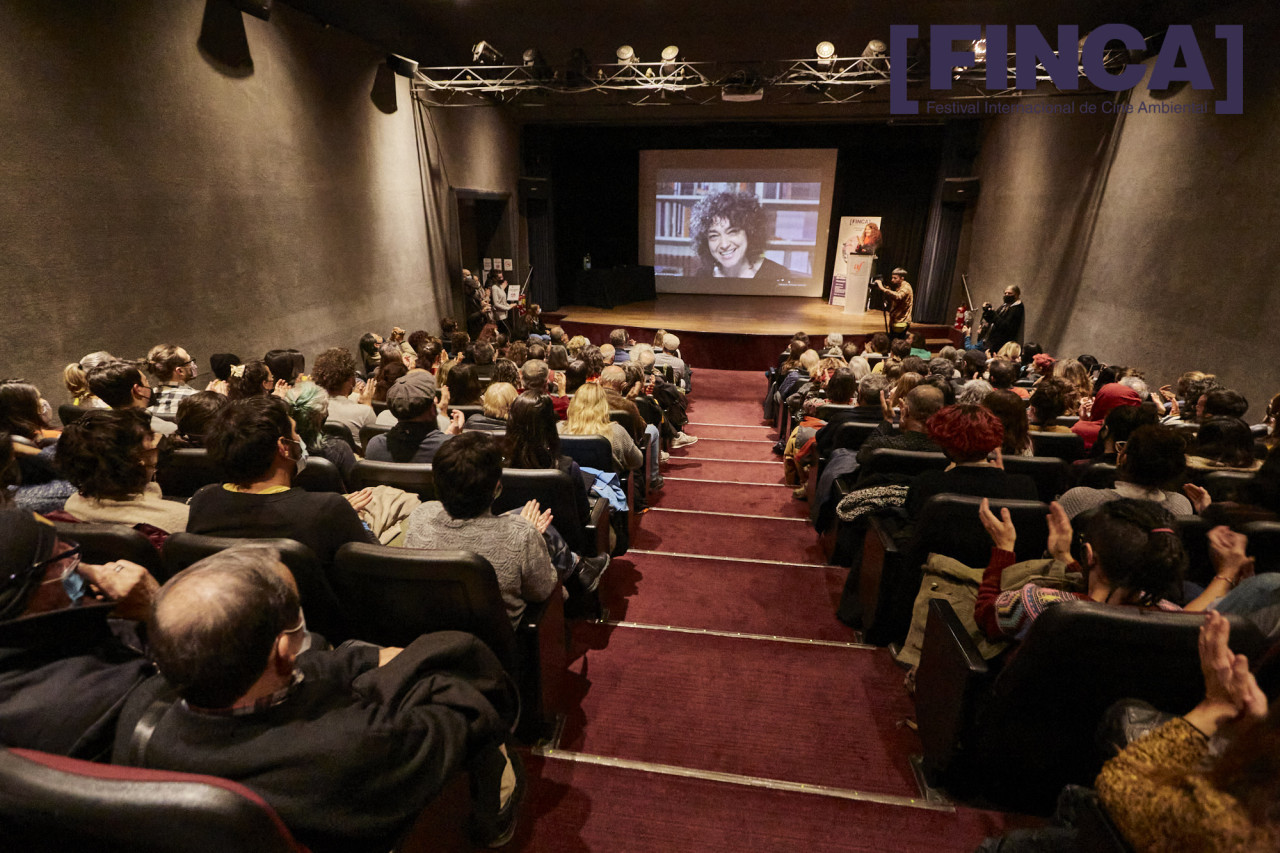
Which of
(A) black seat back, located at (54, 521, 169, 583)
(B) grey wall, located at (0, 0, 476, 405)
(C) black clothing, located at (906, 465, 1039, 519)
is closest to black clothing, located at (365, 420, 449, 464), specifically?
(A) black seat back, located at (54, 521, 169, 583)

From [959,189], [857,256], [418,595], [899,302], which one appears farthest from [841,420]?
[857,256]

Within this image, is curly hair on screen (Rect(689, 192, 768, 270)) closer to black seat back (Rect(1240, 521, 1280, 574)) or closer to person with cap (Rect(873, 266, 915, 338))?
person with cap (Rect(873, 266, 915, 338))

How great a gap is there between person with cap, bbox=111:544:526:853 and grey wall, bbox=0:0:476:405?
4.11 m

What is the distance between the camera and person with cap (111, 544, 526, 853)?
92 cm

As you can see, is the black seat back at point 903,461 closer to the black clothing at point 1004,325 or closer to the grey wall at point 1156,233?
the grey wall at point 1156,233

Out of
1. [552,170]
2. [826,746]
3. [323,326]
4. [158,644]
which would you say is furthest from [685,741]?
[552,170]

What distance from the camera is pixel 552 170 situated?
480 inches

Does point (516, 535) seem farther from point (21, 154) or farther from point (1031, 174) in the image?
point (1031, 174)

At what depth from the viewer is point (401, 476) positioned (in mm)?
2490

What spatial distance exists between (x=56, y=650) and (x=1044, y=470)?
3.29 metres

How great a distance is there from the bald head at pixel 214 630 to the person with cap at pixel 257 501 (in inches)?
29.9

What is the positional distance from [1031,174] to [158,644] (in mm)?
10951

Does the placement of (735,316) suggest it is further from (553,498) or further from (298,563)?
(298,563)

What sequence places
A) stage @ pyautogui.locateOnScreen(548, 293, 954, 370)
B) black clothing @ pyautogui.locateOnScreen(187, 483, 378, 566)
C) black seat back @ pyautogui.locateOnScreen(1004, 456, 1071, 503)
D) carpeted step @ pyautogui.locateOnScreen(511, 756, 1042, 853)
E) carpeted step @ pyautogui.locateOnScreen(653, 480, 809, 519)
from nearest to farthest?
black clothing @ pyautogui.locateOnScreen(187, 483, 378, 566) < carpeted step @ pyautogui.locateOnScreen(511, 756, 1042, 853) < black seat back @ pyautogui.locateOnScreen(1004, 456, 1071, 503) < carpeted step @ pyautogui.locateOnScreen(653, 480, 809, 519) < stage @ pyautogui.locateOnScreen(548, 293, 954, 370)
